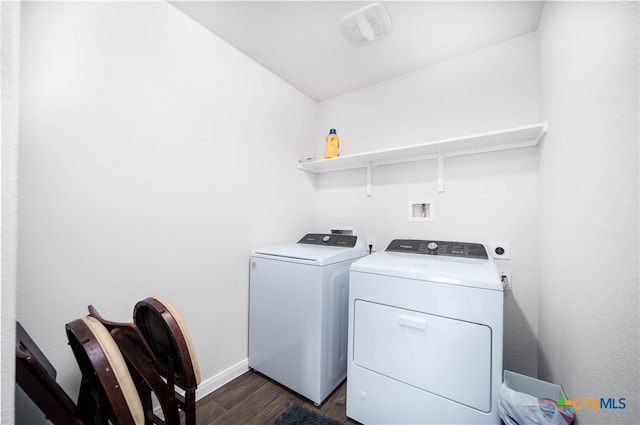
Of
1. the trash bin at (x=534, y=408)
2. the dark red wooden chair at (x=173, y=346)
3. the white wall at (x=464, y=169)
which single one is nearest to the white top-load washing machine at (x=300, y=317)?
the white wall at (x=464, y=169)

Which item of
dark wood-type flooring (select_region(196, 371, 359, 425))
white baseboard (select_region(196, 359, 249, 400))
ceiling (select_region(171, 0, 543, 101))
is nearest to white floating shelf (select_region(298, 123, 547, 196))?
ceiling (select_region(171, 0, 543, 101))

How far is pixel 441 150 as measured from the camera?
188 cm

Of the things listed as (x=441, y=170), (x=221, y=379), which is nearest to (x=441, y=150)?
(x=441, y=170)

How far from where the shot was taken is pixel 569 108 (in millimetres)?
1051

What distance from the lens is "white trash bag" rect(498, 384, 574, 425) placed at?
89cm

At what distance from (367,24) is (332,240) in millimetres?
1573

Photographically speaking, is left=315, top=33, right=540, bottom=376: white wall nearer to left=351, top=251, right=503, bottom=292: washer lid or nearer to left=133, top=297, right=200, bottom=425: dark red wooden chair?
left=351, top=251, right=503, bottom=292: washer lid

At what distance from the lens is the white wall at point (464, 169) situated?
164cm

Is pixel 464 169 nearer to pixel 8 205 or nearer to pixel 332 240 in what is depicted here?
pixel 332 240

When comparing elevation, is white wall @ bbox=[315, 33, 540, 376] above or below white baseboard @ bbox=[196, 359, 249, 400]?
above

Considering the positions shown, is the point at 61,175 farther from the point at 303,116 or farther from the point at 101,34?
the point at 303,116

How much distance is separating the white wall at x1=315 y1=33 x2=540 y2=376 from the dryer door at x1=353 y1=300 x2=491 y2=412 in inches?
32.7

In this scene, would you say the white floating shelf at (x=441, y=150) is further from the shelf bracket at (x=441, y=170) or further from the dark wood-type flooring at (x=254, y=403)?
the dark wood-type flooring at (x=254, y=403)

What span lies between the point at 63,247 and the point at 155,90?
95 cm
